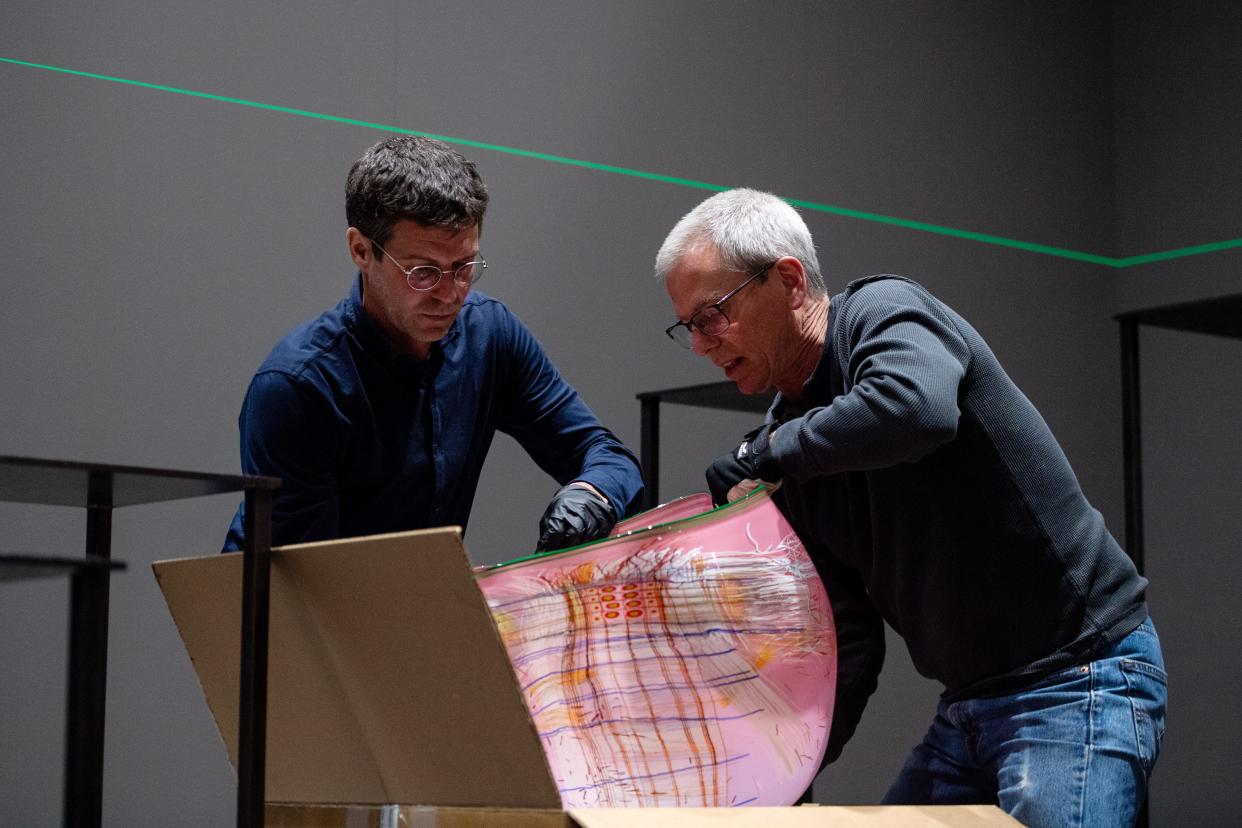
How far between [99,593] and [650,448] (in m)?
2.24

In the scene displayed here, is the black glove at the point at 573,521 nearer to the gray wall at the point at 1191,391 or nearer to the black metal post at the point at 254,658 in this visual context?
the black metal post at the point at 254,658

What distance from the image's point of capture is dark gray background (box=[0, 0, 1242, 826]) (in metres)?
2.48

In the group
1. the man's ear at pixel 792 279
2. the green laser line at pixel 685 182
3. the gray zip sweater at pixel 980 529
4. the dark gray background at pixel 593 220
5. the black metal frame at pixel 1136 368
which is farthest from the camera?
the black metal frame at pixel 1136 368

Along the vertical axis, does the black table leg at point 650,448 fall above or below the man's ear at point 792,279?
below

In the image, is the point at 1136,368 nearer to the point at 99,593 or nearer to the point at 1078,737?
the point at 1078,737

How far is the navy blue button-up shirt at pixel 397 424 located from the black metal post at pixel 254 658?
22.0 inches

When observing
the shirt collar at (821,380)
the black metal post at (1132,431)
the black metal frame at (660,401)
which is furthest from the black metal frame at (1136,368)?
the shirt collar at (821,380)

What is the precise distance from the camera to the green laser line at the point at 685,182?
2.60 meters

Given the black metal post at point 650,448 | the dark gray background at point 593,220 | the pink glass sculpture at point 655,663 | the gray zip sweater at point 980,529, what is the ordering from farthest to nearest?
the black metal post at point 650,448
the dark gray background at point 593,220
the gray zip sweater at point 980,529
the pink glass sculpture at point 655,663

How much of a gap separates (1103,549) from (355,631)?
0.72 m

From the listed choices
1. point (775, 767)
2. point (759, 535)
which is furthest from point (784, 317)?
point (775, 767)

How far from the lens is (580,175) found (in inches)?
122

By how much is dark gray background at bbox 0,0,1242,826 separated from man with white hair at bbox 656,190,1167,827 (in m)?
1.47

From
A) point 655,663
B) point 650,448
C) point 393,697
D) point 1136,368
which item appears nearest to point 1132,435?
point 1136,368
